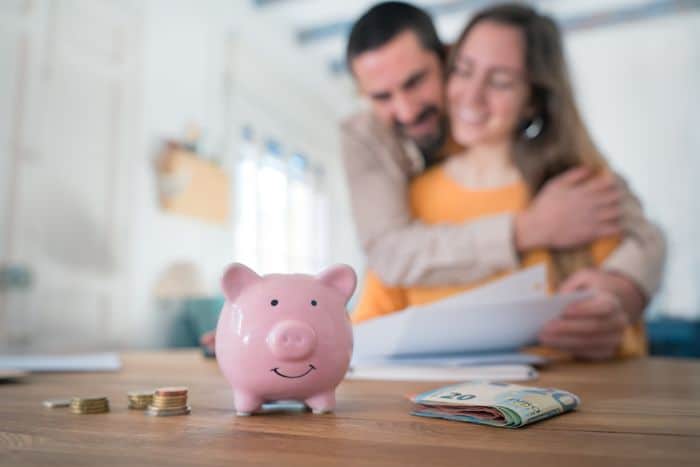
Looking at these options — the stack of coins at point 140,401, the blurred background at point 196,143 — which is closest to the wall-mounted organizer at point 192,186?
the blurred background at point 196,143

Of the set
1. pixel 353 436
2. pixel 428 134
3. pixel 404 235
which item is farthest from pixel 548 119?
pixel 353 436

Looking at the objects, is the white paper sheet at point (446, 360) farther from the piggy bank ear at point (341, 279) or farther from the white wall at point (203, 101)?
the white wall at point (203, 101)

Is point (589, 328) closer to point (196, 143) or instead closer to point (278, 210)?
point (196, 143)

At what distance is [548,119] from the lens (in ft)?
3.78

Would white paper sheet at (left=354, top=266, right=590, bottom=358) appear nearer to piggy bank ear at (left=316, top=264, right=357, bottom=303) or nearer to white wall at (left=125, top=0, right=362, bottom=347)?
piggy bank ear at (left=316, top=264, right=357, bottom=303)

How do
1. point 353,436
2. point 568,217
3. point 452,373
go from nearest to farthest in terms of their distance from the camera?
point 353,436 → point 452,373 → point 568,217

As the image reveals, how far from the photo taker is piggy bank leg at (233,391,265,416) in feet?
1.36

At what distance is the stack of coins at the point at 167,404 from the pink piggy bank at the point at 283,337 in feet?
0.13

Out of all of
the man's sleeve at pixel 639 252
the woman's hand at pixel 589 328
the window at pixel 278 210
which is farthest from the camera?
the window at pixel 278 210

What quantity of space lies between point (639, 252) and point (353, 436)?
0.85m

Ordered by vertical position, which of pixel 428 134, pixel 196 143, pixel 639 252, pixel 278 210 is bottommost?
pixel 639 252

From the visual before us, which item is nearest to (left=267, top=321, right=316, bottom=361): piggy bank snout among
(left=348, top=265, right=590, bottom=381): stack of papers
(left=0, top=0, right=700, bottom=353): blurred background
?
(left=348, top=265, right=590, bottom=381): stack of papers

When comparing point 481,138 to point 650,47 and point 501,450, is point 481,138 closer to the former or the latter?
point 501,450

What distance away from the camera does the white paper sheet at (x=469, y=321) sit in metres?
0.68
